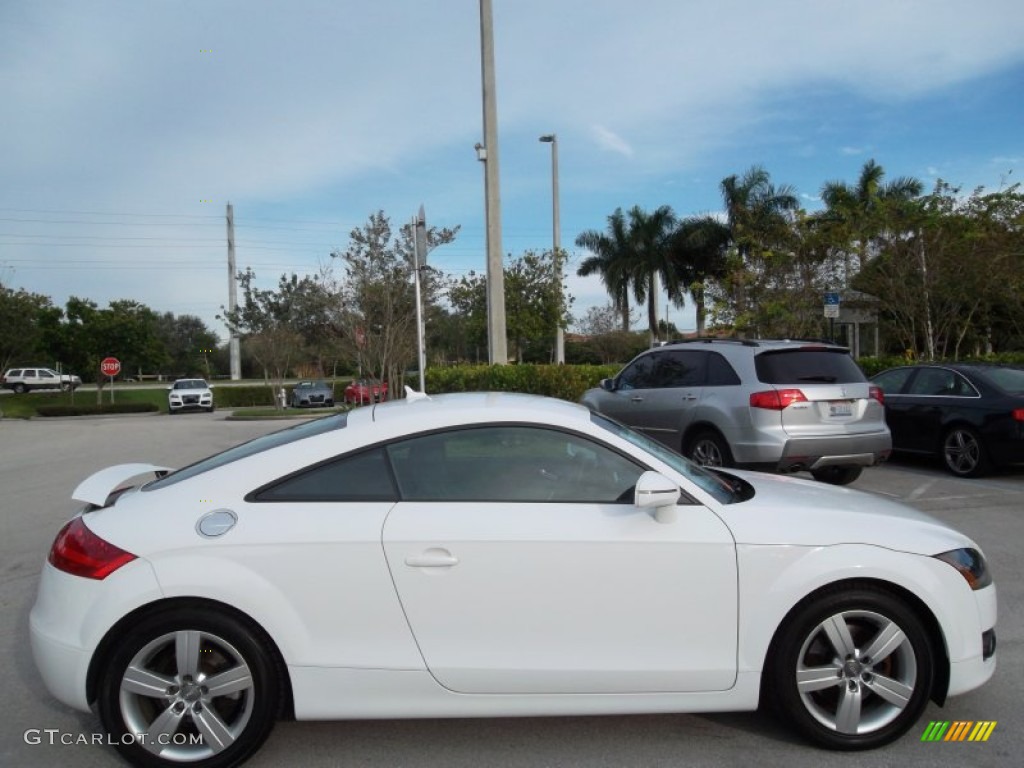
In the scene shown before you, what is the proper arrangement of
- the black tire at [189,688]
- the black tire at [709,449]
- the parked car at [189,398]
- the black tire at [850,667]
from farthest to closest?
the parked car at [189,398] < the black tire at [709,449] < the black tire at [850,667] < the black tire at [189,688]

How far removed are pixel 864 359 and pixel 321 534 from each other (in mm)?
18363

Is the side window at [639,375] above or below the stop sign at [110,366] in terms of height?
below

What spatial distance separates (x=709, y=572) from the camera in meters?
3.09

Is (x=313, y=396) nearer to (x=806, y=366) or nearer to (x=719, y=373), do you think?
(x=719, y=373)

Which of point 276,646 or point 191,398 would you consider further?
point 191,398

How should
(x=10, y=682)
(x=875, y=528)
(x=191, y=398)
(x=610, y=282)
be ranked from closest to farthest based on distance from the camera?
(x=875, y=528) → (x=10, y=682) → (x=191, y=398) → (x=610, y=282)

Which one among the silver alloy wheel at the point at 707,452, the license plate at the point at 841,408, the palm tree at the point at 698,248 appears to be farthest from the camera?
the palm tree at the point at 698,248

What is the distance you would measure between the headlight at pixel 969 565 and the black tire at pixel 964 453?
7026 millimetres

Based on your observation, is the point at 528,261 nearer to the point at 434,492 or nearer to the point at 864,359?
the point at 864,359

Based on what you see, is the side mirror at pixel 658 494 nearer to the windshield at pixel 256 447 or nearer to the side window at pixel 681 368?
the windshield at pixel 256 447

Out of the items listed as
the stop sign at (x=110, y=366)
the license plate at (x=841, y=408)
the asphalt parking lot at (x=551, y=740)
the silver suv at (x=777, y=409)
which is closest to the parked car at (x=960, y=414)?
the silver suv at (x=777, y=409)

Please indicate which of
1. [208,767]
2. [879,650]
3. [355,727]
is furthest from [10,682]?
[879,650]

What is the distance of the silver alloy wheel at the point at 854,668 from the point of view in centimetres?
315

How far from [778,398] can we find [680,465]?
4371mm
